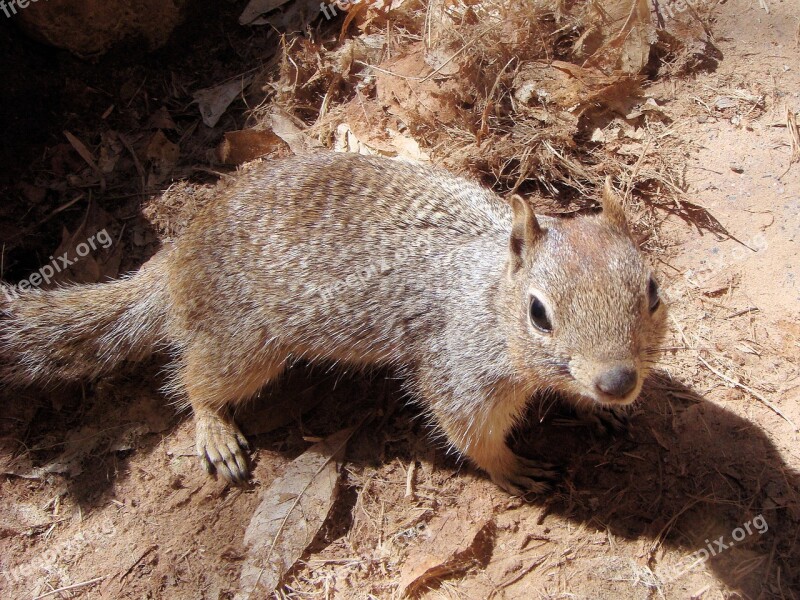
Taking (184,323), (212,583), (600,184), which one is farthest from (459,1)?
(212,583)

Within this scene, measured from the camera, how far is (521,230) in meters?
3.29

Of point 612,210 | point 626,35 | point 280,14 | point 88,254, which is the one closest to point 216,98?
point 280,14

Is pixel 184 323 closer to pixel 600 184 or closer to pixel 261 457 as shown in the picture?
pixel 261 457

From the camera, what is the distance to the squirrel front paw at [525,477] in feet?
13.3

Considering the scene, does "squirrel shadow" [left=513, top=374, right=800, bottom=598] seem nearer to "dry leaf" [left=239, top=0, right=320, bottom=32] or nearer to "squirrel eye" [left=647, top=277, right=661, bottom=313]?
"squirrel eye" [left=647, top=277, right=661, bottom=313]

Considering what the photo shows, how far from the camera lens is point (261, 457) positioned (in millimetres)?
4516

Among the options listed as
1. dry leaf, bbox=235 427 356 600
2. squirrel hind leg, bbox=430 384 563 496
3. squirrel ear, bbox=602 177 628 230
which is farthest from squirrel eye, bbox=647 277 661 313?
dry leaf, bbox=235 427 356 600

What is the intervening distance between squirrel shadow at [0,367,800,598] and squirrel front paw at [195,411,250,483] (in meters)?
0.16

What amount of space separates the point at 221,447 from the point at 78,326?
1200mm

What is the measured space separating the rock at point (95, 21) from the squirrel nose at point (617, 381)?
15.8 feet

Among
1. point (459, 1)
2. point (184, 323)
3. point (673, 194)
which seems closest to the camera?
point (184, 323)

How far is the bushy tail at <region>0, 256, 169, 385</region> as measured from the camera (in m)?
4.29

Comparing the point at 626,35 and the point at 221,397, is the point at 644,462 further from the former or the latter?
the point at 626,35

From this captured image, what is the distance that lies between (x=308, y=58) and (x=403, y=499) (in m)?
3.74
